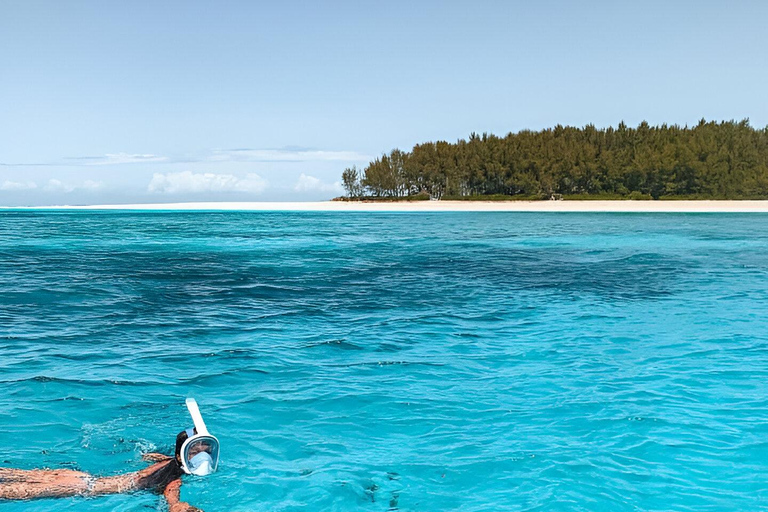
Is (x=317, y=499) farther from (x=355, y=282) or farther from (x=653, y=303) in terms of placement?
(x=355, y=282)

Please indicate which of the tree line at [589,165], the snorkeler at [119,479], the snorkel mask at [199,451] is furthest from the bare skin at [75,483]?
the tree line at [589,165]

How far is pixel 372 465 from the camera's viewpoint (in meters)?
6.32

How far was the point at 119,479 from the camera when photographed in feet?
18.5

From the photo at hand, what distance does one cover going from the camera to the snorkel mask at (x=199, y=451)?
5.08 m

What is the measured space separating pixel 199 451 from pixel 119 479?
38.5 inches

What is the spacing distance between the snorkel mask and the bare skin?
0.26m

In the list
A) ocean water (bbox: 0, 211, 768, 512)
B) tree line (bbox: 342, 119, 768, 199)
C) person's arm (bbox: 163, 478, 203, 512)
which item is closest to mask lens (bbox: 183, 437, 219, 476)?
person's arm (bbox: 163, 478, 203, 512)

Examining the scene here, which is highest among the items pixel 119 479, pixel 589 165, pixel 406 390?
pixel 589 165

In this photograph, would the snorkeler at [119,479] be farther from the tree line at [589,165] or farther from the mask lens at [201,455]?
the tree line at [589,165]

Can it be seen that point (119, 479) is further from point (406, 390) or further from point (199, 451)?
point (406, 390)

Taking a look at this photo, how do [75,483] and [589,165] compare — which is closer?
[75,483]

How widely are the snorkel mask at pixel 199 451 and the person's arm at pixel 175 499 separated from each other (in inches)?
6.7

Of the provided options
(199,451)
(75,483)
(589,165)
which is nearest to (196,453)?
(199,451)

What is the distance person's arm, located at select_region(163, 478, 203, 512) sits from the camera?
5.14 meters
